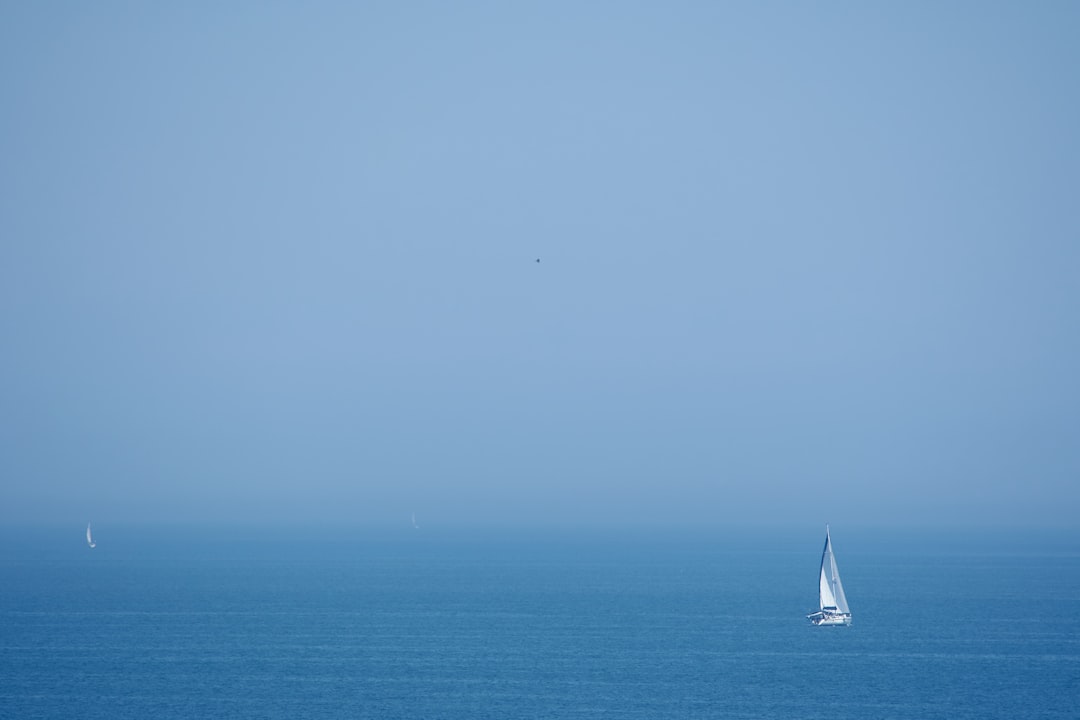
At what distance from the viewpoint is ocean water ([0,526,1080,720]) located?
57.1 meters

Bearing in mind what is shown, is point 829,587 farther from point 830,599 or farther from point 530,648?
point 530,648

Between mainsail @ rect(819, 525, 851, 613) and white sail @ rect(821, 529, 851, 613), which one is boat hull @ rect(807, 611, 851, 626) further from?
white sail @ rect(821, 529, 851, 613)

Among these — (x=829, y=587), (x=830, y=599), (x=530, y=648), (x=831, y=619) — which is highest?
(x=829, y=587)

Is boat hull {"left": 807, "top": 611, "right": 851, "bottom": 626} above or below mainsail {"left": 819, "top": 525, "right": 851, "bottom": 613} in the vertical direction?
below

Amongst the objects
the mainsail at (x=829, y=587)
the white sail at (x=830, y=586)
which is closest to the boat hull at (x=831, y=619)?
the mainsail at (x=829, y=587)

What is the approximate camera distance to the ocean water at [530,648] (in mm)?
57125

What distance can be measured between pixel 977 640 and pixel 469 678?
117 feet

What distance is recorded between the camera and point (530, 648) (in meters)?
74.1

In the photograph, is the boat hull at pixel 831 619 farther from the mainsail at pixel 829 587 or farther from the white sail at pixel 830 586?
the white sail at pixel 830 586

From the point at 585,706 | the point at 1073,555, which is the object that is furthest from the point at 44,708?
the point at 1073,555

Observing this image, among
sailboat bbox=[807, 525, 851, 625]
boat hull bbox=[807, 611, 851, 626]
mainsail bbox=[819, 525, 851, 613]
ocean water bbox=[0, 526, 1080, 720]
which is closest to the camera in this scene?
ocean water bbox=[0, 526, 1080, 720]

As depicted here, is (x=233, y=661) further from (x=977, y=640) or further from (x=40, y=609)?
(x=977, y=640)

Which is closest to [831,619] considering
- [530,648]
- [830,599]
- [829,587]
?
[830,599]

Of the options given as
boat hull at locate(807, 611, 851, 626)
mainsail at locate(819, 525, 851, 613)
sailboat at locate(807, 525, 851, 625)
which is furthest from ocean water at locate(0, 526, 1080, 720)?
mainsail at locate(819, 525, 851, 613)
